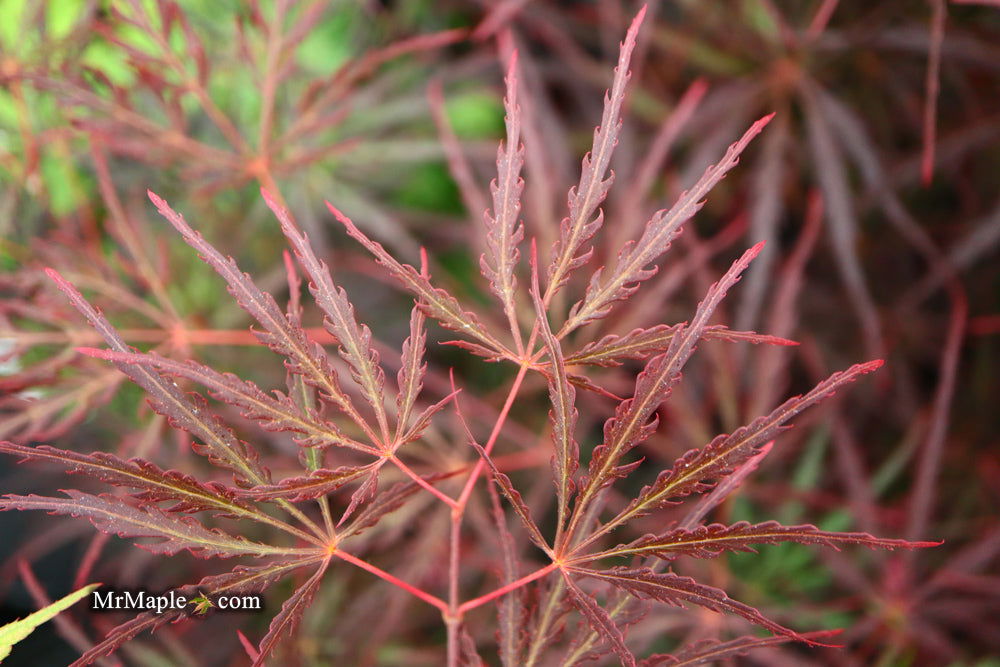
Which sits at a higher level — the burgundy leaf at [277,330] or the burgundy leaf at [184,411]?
the burgundy leaf at [277,330]

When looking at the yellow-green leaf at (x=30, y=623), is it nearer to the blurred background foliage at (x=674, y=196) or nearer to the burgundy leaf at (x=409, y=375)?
the burgundy leaf at (x=409, y=375)

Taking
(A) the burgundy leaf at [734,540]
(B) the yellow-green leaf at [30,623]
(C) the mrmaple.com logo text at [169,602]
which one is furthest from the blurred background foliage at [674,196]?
(A) the burgundy leaf at [734,540]

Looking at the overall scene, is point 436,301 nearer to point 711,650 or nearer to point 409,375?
point 409,375

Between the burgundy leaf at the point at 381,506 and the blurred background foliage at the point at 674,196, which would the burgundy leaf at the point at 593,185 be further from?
the blurred background foliage at the point at 674,196

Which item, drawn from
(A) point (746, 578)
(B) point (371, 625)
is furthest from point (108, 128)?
(A) point (746, 578)

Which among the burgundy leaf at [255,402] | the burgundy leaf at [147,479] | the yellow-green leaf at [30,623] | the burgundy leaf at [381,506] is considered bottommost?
the yellow-green leaf at [30,623]

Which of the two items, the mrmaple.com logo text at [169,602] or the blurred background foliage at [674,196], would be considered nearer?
the mrmaple.com logo text at [169,602]

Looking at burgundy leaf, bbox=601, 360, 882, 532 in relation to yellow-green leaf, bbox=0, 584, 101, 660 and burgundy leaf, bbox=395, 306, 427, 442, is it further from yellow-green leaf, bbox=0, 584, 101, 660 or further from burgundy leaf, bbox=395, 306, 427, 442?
yellow-green leaf, bbox=0, 584, 101, 660
